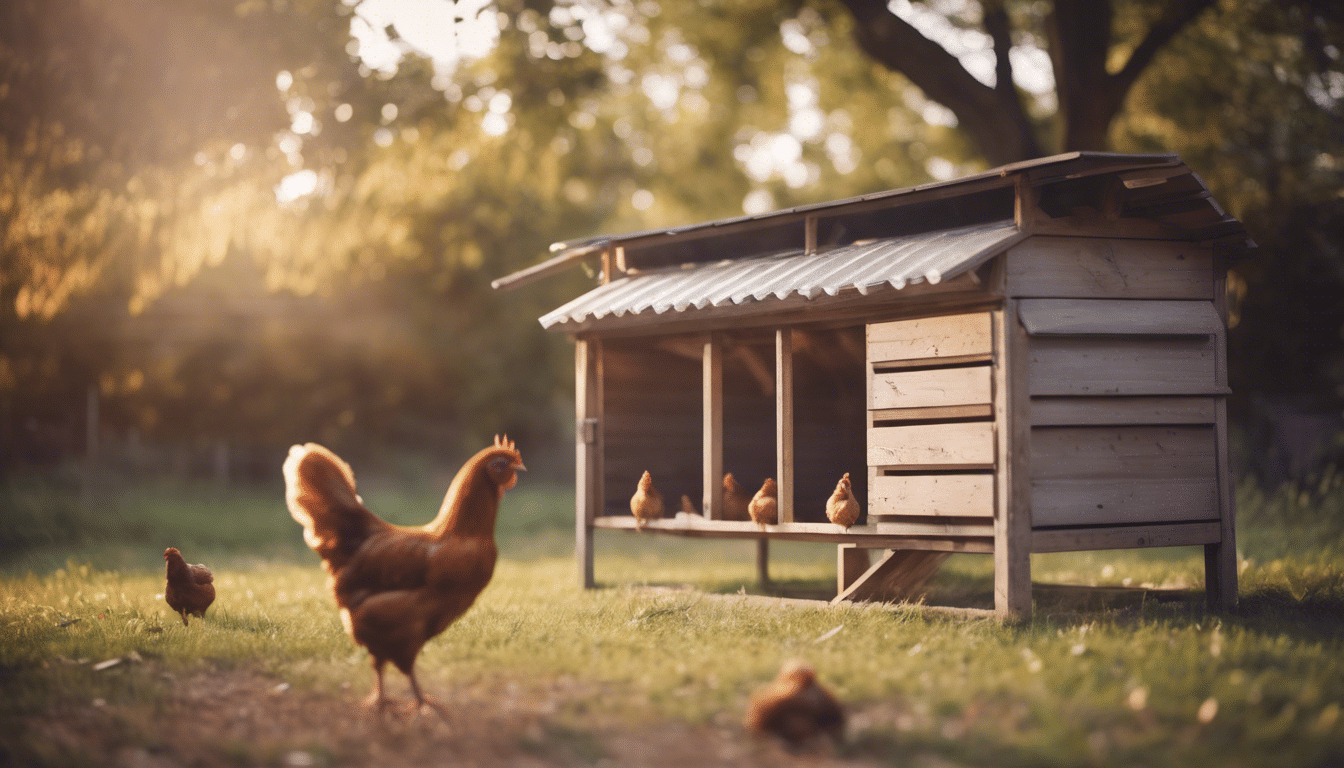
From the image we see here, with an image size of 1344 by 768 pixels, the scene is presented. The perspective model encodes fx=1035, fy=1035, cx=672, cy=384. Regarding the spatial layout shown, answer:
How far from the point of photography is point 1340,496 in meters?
12.4

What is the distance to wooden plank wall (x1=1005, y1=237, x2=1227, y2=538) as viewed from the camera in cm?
734

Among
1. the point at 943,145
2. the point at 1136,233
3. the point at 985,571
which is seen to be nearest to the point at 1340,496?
the point at 985,571

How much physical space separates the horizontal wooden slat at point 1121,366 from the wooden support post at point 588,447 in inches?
167

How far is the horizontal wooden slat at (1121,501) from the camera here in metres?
7.31

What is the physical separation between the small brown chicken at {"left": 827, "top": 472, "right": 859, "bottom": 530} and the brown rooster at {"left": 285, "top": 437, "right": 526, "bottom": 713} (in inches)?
124

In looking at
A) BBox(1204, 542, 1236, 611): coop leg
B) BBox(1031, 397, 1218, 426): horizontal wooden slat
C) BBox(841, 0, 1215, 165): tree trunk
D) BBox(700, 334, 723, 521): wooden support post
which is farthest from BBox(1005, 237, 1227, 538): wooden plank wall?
BBox(841, 0, 1215, 165): tree trunk

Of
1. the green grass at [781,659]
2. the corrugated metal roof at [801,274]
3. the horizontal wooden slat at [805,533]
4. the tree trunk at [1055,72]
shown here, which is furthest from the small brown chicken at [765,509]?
the tree trunk at [1055,72]

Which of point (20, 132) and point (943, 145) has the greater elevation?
point (943, 145)

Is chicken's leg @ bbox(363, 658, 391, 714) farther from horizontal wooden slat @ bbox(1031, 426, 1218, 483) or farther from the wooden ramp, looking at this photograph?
horizontal wooden slat @ bbox(1031, 426, 1218, 483)

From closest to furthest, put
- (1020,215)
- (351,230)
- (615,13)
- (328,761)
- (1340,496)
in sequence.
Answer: (328,761)
(1020,215)
(1340,496)
(351,230)
(615,13)

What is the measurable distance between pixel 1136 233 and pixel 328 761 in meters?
6.60

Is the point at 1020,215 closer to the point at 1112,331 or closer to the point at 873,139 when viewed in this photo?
the point at 1112,331

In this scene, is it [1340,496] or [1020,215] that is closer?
[1020,215]

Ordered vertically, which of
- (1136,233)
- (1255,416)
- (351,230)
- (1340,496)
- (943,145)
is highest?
(943,145)
